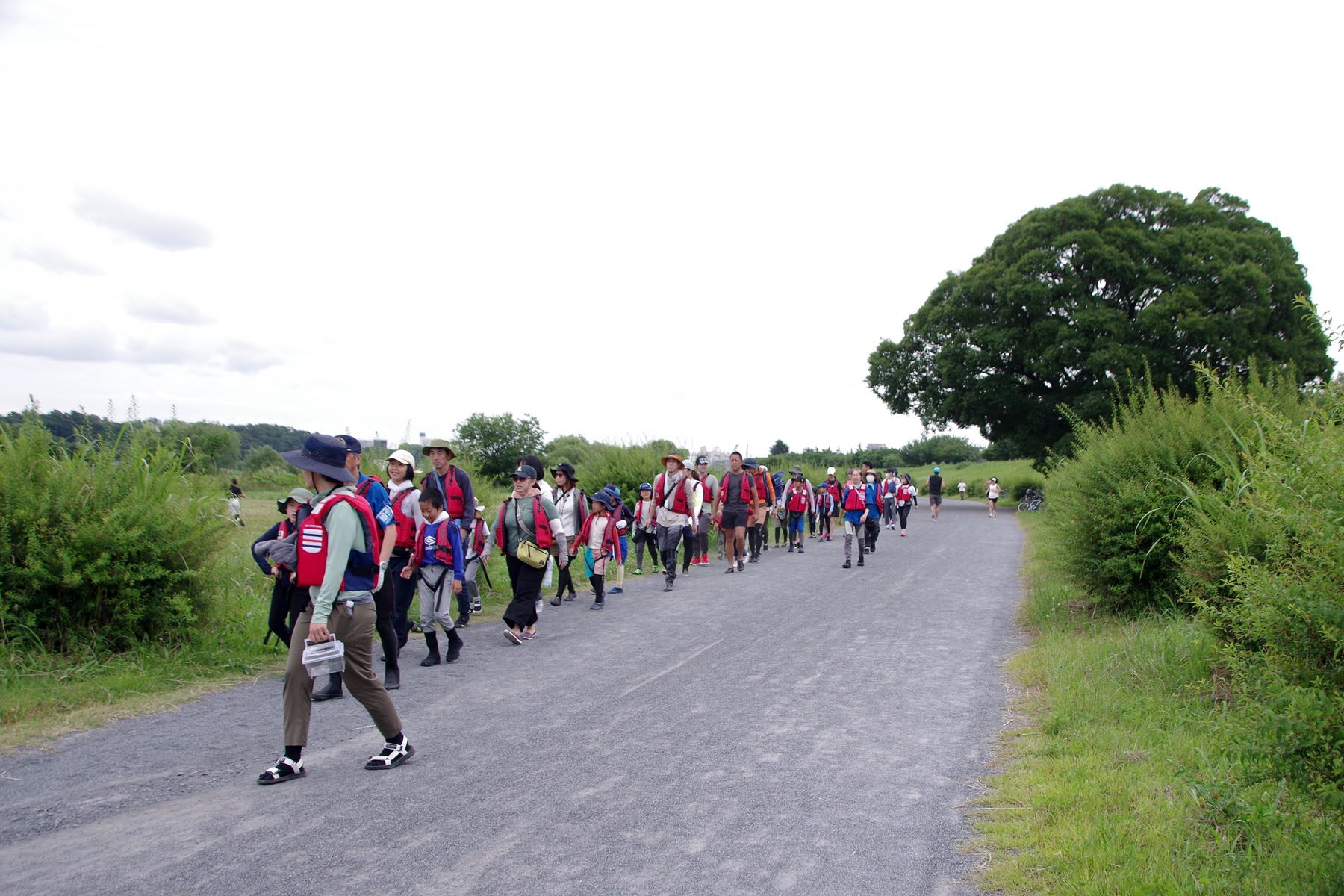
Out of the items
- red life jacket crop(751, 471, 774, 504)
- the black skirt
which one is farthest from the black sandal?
red life jacket crop(751, 471, 774, 504)

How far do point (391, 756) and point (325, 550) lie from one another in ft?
4.35

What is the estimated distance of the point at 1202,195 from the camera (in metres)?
38.2

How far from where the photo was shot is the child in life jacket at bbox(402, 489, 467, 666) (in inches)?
314

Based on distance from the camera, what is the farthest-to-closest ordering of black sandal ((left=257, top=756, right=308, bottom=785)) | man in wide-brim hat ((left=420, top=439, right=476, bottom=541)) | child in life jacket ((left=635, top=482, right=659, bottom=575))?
child in life jacket ((left=635, top=482, right=659, bottom=575)) < man in wide-brim hat ((left=420, top=439, right=476, bottom=541)) < black sandal ((left=257, top=756, right=308, bottom=785))

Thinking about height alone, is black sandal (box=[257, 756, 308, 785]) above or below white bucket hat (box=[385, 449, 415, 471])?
below

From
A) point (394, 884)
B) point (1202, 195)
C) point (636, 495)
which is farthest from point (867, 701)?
point (1202, 195)

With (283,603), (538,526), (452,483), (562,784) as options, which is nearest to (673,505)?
(538,526)

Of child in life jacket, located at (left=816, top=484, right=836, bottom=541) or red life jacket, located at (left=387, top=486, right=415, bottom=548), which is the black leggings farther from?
child in life jacket, located at (left=816, top=484, right=836, bottom=541)

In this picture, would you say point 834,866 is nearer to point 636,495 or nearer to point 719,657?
point 719,657

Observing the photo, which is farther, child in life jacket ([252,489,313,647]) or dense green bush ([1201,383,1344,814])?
child in life jacket ([252,489,313,647])

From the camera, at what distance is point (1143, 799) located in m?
4.09

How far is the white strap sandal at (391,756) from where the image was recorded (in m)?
4.94

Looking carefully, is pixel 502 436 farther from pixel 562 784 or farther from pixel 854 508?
pixel 562 784

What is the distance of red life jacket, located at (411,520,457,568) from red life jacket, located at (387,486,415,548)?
0.28 feet
